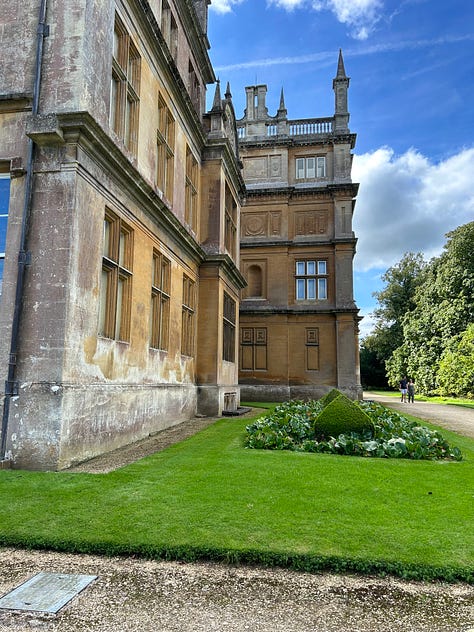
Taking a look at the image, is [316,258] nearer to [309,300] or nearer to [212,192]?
[309,300]

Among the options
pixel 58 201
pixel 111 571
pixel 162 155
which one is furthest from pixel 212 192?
pixel 111 571

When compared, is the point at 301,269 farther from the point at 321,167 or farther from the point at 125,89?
the point at 125,89

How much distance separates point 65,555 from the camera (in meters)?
4.14

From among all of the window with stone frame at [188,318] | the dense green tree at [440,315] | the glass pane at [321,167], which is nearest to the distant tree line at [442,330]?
the dense green tree at [440,315]

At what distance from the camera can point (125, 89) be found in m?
10.2

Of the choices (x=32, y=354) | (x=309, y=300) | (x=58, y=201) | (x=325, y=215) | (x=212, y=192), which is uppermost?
(x=325, y=215)

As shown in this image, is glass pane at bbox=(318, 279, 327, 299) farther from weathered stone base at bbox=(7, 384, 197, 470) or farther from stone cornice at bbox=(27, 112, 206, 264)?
weathered stone base at bbox=(7, 384, 197, 470)

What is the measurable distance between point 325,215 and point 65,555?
26.5 meters

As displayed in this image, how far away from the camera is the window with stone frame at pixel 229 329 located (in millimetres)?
18453

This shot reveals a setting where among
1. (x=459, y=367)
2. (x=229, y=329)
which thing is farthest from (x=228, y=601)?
(x=459, y=367)

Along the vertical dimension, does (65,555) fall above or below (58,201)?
below

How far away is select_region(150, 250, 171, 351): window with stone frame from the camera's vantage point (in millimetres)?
12180

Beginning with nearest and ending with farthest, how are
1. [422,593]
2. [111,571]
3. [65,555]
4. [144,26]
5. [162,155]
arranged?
[422,593] < [111,571] < [65,555] < [144,26] < [162,155]

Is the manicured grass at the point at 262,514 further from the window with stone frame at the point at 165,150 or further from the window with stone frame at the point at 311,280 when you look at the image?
the window with stone frame at the point at 311,280
